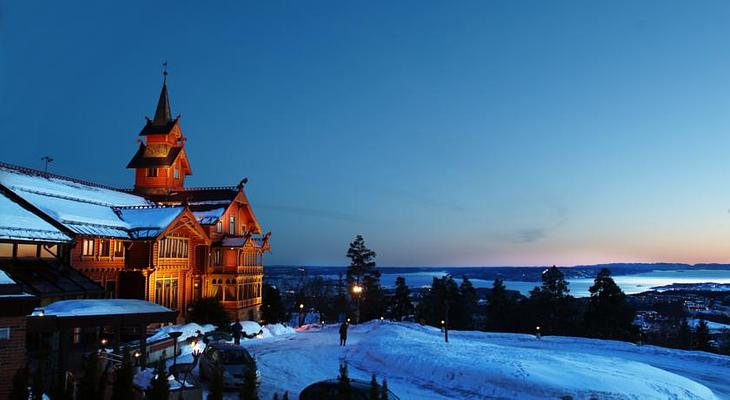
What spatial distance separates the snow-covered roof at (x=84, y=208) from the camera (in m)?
29.4

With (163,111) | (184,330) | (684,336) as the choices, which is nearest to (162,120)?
(163,111)

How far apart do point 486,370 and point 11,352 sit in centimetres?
1643

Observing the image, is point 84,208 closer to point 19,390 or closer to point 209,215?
point 209,215

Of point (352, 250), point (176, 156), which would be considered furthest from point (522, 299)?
point (176, 156)

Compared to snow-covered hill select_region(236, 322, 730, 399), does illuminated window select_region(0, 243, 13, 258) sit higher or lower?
higher

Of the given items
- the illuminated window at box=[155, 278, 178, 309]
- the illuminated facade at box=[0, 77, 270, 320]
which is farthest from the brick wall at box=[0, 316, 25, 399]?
the illuminated window at box=[155, 278, 178, 309]

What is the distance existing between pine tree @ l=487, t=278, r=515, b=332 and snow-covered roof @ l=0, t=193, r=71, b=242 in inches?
2092

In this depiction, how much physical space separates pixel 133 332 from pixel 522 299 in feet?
174

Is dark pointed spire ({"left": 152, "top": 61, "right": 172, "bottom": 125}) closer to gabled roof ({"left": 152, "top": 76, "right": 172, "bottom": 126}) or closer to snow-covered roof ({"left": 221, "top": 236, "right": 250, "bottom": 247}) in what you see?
gabled roof ({"left": 152, "top": 76, "right": 172, "bottom": 126})

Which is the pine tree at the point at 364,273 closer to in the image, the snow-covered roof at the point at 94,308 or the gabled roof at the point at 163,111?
the gabled roof at the point at 163,111

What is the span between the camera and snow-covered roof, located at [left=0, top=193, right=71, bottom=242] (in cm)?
2202

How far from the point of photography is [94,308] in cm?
1823

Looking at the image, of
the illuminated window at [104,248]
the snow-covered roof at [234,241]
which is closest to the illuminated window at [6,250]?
the illuminated window at [104,248]

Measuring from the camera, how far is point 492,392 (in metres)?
19.7
